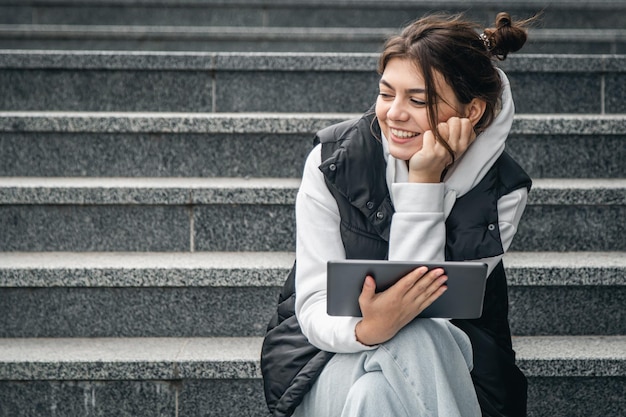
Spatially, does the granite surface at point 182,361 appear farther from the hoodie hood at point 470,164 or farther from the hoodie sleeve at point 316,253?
the hoodie hood at point 470,164

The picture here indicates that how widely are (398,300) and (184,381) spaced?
113cm

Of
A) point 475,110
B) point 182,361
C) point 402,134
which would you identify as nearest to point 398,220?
point 402,134

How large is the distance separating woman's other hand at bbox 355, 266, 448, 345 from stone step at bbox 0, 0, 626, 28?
334 centimetres

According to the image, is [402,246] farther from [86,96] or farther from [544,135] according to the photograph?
[86,96]

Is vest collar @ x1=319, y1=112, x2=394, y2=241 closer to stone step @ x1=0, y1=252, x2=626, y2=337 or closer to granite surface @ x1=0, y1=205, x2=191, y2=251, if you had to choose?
stone step @ x1=0, y1=252, x2=626, y2=337

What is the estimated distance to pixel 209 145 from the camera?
3467 millimetres

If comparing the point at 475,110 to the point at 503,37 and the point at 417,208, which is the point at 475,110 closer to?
the point at 503,37

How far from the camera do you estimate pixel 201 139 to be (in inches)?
136

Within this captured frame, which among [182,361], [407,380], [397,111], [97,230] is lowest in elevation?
[182,361]

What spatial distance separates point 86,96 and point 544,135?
206 centimetres

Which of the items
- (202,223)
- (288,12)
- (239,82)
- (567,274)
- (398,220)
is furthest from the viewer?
(288,12)

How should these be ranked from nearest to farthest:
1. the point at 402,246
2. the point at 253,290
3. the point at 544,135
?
the point at 402,246 → the point at 253,290 → the point at 544,135

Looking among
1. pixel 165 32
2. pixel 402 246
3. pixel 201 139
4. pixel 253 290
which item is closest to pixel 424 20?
pixel 402 246

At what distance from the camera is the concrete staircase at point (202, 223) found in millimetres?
2783
